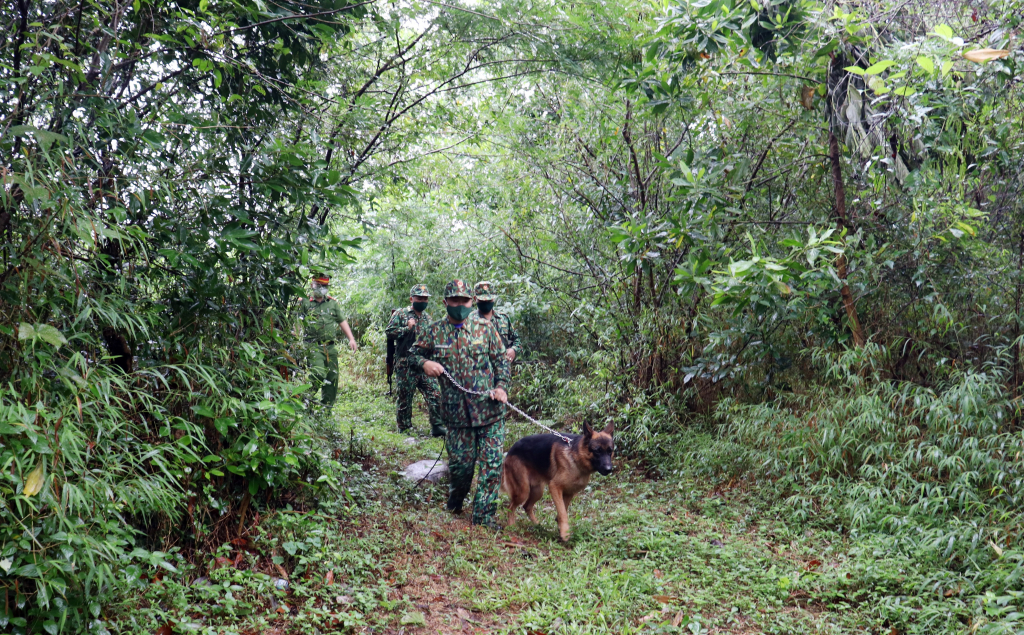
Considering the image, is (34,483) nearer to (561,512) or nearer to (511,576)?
(511,576)

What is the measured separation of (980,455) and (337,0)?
5878 millimetres

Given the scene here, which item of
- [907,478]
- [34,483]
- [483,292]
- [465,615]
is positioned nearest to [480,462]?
[465,615]

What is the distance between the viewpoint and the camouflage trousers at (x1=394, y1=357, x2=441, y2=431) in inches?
348

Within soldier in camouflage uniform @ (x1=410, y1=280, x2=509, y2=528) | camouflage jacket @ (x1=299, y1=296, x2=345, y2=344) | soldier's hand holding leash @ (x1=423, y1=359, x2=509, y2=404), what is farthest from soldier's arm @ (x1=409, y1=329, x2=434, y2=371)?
camouflage jacket @ (x1=299, y1=296, x2=345, y2=344)

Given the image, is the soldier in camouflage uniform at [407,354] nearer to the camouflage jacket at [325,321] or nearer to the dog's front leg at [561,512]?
the camouflage jacket at [325,321]

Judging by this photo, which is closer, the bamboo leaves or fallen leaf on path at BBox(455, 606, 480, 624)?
the bamboo leaves

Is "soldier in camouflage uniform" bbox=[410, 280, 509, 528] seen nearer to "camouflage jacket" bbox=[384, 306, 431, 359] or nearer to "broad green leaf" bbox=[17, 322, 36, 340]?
"broad green leaf" bbox=[17, 322, 36, 340]

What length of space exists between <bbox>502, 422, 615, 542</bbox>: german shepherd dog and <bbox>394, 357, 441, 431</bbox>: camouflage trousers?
283 cm

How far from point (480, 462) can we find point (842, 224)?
13.9ft

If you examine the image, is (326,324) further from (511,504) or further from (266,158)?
(266,158)

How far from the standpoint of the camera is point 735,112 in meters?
7.29

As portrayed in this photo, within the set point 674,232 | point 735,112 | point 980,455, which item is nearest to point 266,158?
point 674,232

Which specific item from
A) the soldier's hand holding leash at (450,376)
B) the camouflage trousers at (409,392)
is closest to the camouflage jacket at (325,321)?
the camouflage trousers at (409,392)

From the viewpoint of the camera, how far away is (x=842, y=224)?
6.61m
